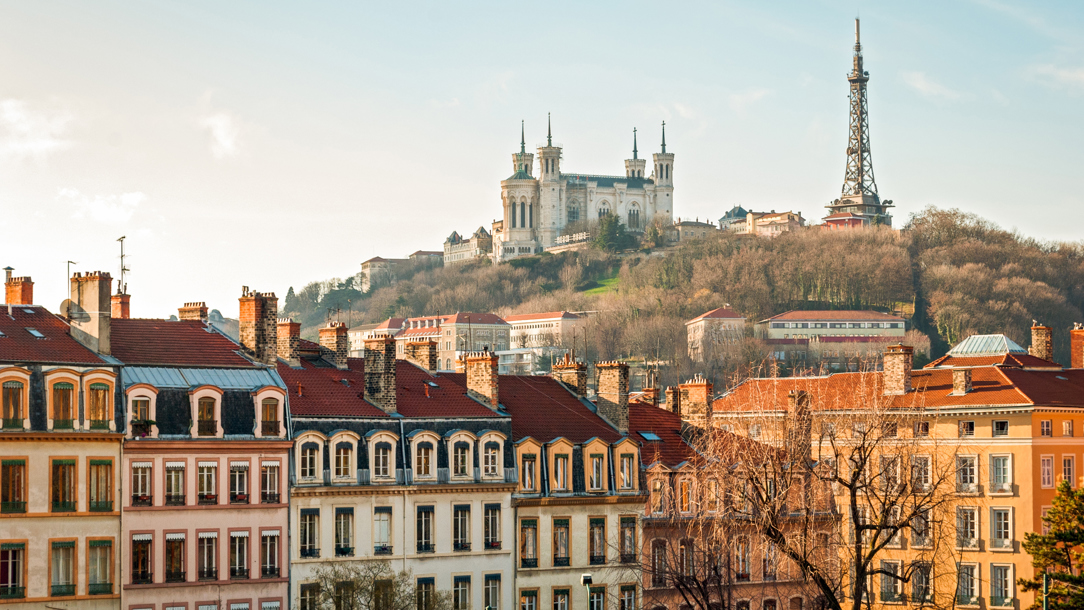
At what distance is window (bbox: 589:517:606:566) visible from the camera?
51.2 m

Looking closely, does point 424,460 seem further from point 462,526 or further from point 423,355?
point 423,355

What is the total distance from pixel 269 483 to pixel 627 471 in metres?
11.9

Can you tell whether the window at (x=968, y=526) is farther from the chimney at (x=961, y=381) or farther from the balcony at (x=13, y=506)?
the balcony at (x=13, y=506)

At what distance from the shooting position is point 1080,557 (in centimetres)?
5197

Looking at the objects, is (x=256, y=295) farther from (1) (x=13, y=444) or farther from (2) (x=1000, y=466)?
(2) (x=1000, y=466)

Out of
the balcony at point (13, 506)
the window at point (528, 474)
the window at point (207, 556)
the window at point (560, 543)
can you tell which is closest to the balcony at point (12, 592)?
the balcony at point (13, 506)

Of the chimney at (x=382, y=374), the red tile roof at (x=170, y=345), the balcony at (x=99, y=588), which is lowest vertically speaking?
the balcony at (x=99, y=588)

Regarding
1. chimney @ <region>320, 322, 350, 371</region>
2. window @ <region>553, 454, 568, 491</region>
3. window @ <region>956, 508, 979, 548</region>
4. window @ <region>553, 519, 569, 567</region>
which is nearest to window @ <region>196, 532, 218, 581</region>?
chimney @ <region>320, 322, 350, 371</region>

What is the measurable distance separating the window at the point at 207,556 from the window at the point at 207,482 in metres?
0.94

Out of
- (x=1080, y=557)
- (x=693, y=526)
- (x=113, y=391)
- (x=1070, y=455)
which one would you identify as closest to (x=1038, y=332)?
(x=1070, y=455)

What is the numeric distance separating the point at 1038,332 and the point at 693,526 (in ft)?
99.5

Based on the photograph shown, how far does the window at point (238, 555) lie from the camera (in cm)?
4531

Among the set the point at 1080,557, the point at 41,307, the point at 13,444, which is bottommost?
the point at 1080,557

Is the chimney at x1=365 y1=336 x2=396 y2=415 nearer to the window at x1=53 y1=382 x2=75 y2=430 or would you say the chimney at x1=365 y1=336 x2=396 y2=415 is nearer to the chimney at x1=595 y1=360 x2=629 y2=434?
the chimney at x1=595 y1=360 x2=629 y2=434
